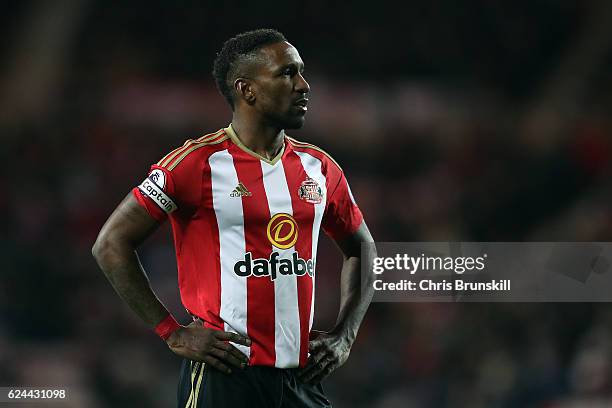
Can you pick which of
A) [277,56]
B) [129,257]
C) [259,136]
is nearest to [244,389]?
[129,257]

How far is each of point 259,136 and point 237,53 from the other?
1.00 feet

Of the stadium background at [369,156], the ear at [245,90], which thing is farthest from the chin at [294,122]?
the stadium background at [369,156]

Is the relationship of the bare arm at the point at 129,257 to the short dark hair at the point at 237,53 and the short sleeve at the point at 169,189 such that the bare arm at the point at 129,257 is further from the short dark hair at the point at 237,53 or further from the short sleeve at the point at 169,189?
the short dark hair at the point at 237,53

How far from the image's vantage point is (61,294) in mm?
7031

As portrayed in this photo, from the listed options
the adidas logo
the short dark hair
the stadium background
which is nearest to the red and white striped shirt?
the adidas logo

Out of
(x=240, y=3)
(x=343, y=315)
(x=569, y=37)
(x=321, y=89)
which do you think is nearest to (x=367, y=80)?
(x=321, y=89)

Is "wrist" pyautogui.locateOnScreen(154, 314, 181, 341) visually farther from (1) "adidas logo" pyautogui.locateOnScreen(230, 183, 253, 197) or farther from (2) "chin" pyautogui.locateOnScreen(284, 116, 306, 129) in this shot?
(2) "chin" pyautogui.locateOnScreen(284, 116, 306, 129)

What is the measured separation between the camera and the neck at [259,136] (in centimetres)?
→ 329

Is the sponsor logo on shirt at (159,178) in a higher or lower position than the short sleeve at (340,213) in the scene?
higher

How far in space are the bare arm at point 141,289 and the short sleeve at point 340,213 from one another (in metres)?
0.62

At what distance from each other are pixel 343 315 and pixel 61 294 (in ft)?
13.3

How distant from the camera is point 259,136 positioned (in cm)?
330

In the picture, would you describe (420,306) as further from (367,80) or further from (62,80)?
(62,80)

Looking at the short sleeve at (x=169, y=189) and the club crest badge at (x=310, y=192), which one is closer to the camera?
the short sleeve at (x=169, y=189)
